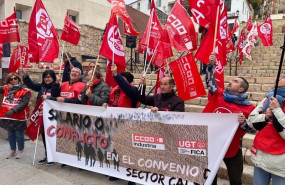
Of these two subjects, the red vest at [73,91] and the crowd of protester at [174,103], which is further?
the red vest at [73,91]

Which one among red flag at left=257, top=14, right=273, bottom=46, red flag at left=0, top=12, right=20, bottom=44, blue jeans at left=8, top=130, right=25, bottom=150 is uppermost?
red flag at left=257, top=14, right=273, bottom=46

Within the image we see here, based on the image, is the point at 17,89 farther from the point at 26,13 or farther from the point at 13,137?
the point at 26,13

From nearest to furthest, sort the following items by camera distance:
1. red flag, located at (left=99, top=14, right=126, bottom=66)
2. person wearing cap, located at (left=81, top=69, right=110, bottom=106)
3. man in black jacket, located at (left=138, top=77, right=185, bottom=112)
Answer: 1. man in black jacket, located at (left=138, top=77, right=185, bottom=112)
2. person wearing cap, located at (left=81, top=69, right=110, bottom=106)
3. red flag, located at (left=99, top=14, right=126, bottom=66)

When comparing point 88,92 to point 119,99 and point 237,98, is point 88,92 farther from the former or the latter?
point 237,98

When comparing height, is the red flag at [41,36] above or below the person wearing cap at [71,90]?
above

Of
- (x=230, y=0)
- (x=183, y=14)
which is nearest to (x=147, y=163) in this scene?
(x=183, y=14)

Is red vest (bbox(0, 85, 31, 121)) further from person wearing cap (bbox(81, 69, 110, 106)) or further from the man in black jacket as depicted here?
the man in black jacket

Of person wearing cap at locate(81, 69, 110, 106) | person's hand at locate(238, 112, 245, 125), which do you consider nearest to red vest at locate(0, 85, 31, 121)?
person wearing cap at locate(81, 69, 110, 106)

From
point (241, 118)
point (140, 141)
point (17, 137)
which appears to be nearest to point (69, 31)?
point (17, 137)

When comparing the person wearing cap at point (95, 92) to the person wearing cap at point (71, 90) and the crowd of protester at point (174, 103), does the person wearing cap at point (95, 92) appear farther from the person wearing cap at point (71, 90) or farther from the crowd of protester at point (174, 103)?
the person wearing cap at point (71, 90)

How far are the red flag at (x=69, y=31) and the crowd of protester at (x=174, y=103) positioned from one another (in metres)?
0.50

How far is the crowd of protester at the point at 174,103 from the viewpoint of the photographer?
7.59 ft

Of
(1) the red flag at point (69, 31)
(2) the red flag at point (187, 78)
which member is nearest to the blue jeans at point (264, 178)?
(2) the red flag at point (187, 78)

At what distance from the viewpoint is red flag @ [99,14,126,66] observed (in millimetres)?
4020
